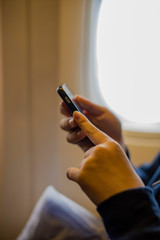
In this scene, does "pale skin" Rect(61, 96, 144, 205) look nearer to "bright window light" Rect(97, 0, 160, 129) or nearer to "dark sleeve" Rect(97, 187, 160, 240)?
"dark sleeve" Rect(97, 187, 160, 240)

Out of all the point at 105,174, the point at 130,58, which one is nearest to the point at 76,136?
the point at 105,174

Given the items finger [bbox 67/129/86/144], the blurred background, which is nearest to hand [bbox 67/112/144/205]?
finger [bbox 67/129/86/144]

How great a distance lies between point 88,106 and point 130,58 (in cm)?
34

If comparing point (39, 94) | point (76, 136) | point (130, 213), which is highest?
point (39, 94)

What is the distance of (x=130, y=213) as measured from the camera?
0.33 metres

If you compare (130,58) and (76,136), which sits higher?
(130,58)

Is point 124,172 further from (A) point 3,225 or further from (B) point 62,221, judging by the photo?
(A) point 3,225

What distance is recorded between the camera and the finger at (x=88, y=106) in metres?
0.67

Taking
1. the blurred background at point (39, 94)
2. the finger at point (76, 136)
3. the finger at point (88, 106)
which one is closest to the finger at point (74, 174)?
the finger at point (76, 136)

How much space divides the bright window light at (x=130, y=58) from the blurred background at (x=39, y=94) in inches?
2.0

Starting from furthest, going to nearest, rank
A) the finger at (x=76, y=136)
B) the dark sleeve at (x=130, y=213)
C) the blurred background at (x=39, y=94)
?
the blurred background at (x=39, y=94) → the finger at (x=76, y=136) → the dark sleeve at (x=130, y=213)

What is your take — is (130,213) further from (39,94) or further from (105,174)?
(39,94)

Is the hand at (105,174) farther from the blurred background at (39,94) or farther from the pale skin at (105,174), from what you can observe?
the blurred background at (39,94)

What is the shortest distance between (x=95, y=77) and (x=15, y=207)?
668mm
